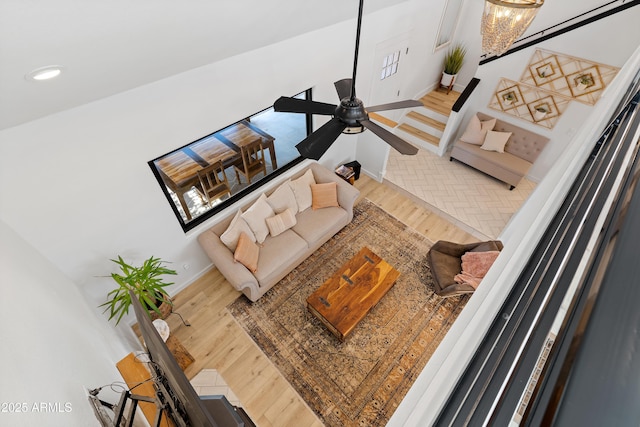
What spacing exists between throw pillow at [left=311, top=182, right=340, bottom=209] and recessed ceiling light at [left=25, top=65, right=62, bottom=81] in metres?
2.95

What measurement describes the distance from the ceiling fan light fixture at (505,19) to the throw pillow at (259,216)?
2.91 metres

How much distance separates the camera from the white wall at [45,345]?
1.11 m

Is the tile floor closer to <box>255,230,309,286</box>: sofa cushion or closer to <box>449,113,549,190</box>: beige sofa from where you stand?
<box>449,113,549,190</box>: beige sofa

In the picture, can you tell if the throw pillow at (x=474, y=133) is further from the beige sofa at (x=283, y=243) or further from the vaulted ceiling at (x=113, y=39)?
the vaulted ceiling at (x=113, y=39)

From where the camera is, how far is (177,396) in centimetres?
125

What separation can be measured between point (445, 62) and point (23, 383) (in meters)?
7.63

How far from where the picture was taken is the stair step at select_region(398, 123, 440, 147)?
227 inches

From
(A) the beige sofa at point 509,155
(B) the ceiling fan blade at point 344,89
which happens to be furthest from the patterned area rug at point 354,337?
(B) the ceiling fan blade at point 344,89

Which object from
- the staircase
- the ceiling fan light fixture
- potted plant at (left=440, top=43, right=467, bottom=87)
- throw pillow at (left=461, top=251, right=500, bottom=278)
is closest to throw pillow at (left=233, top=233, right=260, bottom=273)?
throw pillow at (left=461, top=251, right=500, bottom=278)

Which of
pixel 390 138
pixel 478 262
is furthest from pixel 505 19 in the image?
pixel 478 262

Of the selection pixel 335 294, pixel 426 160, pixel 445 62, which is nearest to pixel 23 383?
pixel 335 294

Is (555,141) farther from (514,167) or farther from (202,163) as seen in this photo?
(202,163)

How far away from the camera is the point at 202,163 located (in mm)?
4152

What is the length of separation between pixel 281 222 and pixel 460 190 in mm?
3075
